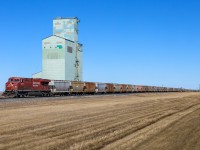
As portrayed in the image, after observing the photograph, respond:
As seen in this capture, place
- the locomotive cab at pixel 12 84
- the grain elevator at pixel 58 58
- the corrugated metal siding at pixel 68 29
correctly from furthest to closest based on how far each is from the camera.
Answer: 1. the corrugated metal siding at pixel 68 29
2. the grain elevator at pixel 58 58
3. the locomotive cab at pixel 12 84

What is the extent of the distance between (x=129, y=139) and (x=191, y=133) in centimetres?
287

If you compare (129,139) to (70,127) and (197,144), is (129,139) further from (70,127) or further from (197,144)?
(70,127)

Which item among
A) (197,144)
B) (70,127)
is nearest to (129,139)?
(197,144)

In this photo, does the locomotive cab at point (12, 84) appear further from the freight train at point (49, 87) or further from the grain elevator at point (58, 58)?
the grain elevator at point (58, 58)

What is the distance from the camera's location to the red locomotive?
47344mm

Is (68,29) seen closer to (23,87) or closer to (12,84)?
(23,87)

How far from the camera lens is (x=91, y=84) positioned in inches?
2771

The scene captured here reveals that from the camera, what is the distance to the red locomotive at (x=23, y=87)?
4734 cm

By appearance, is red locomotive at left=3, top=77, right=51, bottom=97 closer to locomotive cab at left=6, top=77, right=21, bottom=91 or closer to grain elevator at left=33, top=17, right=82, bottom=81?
locomotive cab at left=6, top=77, right=21, bottom=91

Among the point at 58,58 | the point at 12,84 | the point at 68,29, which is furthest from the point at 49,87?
the point at 68,29

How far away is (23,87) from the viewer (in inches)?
1913

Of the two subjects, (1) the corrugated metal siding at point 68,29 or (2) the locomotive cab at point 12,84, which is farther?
(1) the corrugated metal siding at point 68,29

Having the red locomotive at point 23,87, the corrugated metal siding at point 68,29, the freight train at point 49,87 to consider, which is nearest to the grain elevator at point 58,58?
the corrugated metal siding at point 68,29

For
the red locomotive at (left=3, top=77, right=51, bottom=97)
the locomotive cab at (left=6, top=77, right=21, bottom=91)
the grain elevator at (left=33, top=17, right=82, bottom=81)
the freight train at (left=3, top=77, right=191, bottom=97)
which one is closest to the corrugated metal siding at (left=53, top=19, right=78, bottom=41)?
the grain elevator at (left=33, top=17, right=82, bottom=81)
